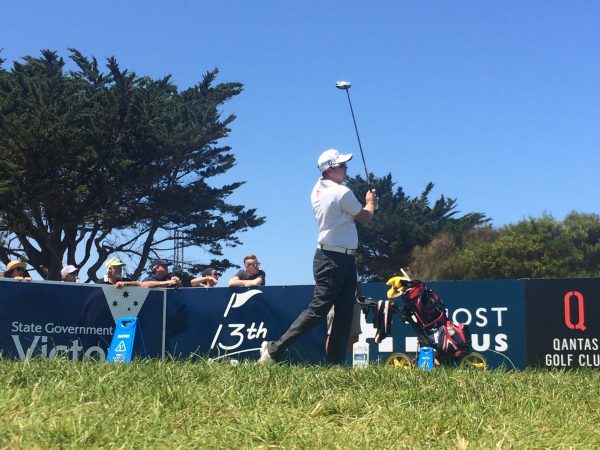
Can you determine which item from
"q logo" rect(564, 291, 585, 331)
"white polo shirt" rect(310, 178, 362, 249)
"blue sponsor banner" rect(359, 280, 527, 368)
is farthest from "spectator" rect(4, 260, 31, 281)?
"q logo" rect(564, 291, 585, 331)

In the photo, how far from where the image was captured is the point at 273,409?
154 inches

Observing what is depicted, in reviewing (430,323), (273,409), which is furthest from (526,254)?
(273,409)

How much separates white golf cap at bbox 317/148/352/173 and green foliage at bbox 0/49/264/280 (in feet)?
104

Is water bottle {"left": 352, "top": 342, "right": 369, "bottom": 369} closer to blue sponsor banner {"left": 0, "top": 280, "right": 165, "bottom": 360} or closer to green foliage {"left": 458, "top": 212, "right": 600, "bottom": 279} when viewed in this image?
blue sponsor banner {"left": 0, "top": 280, "right": 165, "bottom": 360}

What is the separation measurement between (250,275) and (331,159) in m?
4.63

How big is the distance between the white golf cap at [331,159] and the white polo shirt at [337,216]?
0.23m

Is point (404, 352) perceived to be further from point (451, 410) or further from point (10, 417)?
point (10, 417)

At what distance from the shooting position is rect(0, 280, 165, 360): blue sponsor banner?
9.11 metres

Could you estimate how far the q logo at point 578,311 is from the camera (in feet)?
33.0

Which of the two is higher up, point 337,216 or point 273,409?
point 337,216

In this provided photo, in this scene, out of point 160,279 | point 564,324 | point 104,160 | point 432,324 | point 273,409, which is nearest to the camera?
point 273,409

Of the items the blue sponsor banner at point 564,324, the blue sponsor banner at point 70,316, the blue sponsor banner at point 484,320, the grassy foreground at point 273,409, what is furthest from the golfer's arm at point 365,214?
the blue sponsor banner at point 564,324

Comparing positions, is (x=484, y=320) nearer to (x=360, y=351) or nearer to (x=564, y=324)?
(x=564, y=324)

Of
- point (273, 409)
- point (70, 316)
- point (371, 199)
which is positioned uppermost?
point (371, 199)
